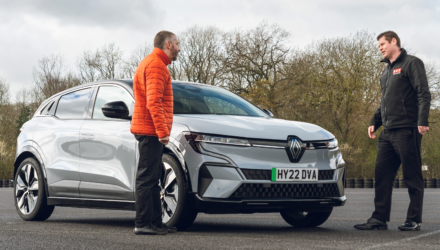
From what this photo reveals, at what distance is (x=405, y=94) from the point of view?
251 inches

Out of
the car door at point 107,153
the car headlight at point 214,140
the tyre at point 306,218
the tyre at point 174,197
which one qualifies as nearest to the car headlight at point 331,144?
the tyre at point 306,218

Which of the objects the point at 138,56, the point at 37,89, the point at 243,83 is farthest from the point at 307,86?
the point at 37,89

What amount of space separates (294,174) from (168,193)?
1.28m

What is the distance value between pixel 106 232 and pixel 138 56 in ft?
138

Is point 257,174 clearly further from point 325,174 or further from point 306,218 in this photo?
point 306,218

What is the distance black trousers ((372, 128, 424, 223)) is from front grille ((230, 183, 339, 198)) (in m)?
0.86

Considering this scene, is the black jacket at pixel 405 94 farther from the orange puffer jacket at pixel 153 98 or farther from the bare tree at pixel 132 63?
the bare tree at pixel 132 63

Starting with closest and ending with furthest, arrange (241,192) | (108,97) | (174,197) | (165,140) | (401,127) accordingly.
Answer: (165,140) < (241,192) < (174,197) < (401,127) < (108,97)

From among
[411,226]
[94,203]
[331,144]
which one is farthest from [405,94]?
[94,203]

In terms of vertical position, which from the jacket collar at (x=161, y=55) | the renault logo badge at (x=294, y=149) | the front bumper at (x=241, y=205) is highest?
the jacket collar at (x=161, y=55)

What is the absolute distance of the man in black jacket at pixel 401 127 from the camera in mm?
6242

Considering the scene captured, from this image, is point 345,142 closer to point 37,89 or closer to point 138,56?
point 138,56

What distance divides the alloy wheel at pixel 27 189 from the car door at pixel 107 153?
1.05 m

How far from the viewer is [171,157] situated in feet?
19.0
